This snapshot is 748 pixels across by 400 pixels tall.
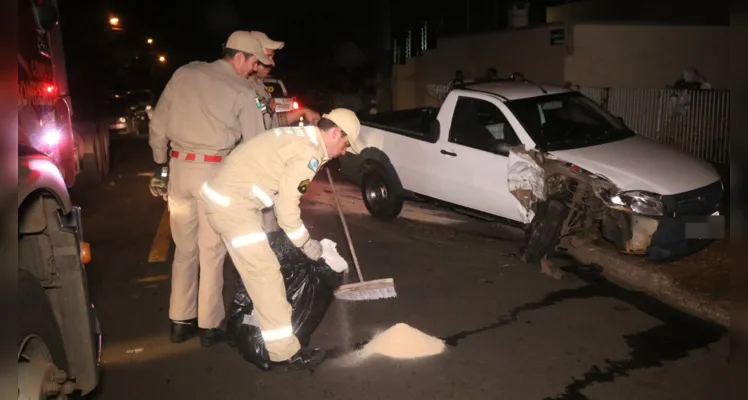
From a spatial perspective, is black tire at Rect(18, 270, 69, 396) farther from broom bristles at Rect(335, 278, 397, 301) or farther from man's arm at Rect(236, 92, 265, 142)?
broom bristles at Rect(335, 278, 397, 301)

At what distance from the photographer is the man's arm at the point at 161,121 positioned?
5.29m

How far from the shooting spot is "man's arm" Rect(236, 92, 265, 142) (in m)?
5.25

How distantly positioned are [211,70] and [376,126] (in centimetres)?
435

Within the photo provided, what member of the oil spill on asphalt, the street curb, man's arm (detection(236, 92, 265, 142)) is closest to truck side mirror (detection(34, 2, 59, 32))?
man's arm (detection(236, 92, 265, 142))

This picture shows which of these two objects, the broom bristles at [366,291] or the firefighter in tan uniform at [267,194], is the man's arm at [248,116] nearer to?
the firefighter in tan uniform at [267,194]

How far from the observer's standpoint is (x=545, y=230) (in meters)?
7.04

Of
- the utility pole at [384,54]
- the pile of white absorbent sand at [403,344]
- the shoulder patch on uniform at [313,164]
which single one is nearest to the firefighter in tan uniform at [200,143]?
the shoulder patch on uniform at [313,164]

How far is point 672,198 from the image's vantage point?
21.3ft

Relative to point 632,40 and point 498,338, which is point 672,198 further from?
point 632,40

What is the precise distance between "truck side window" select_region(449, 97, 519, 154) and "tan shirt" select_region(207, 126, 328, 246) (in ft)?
12.0

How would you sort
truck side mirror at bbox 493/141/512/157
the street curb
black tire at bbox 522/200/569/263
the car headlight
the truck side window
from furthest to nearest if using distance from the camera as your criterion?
the truck side window < truck side mirror at bbox 493/141/512/157 < black tire at bbox 522/200/569/263 < the car headlight < the street curb

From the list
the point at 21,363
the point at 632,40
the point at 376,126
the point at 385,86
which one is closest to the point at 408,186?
the point at 376,126

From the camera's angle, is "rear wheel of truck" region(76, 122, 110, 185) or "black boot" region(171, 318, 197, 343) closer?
"black boot" region(171, 318, 197, 343)

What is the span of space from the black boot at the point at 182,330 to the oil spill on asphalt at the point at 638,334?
1930mm
